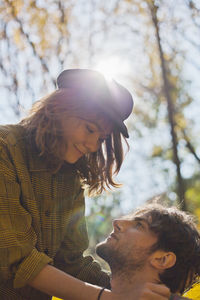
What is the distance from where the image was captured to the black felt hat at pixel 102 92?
2074mm

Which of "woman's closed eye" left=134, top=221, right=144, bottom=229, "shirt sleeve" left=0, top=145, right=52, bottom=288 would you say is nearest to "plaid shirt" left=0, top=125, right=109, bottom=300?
"shirt sleeve" left=0, top=145, right=52, bottom=288

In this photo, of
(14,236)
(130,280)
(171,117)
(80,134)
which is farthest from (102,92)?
(171,117)

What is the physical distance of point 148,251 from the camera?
6.84 feet

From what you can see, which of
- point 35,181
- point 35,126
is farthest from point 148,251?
point 35,126

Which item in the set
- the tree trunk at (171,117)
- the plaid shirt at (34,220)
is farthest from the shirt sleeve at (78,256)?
the tree trunk at (171,117)

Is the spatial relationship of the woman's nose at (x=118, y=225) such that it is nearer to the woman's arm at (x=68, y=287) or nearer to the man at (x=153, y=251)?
the man at (x=153, y=251)

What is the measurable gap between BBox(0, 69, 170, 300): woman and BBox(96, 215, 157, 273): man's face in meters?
0.21

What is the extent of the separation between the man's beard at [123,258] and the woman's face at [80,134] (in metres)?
0.53

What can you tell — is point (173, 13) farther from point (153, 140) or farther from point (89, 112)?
point (153, 140)

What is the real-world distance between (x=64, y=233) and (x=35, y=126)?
2.31 feet

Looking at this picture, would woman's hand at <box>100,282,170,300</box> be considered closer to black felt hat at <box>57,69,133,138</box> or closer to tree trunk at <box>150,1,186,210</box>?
black felt hat at <box>57,69,133,138</box>

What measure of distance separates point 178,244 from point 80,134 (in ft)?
2.72

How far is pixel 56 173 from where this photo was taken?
90.3 inches

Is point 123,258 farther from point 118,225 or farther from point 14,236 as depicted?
point 14,236
